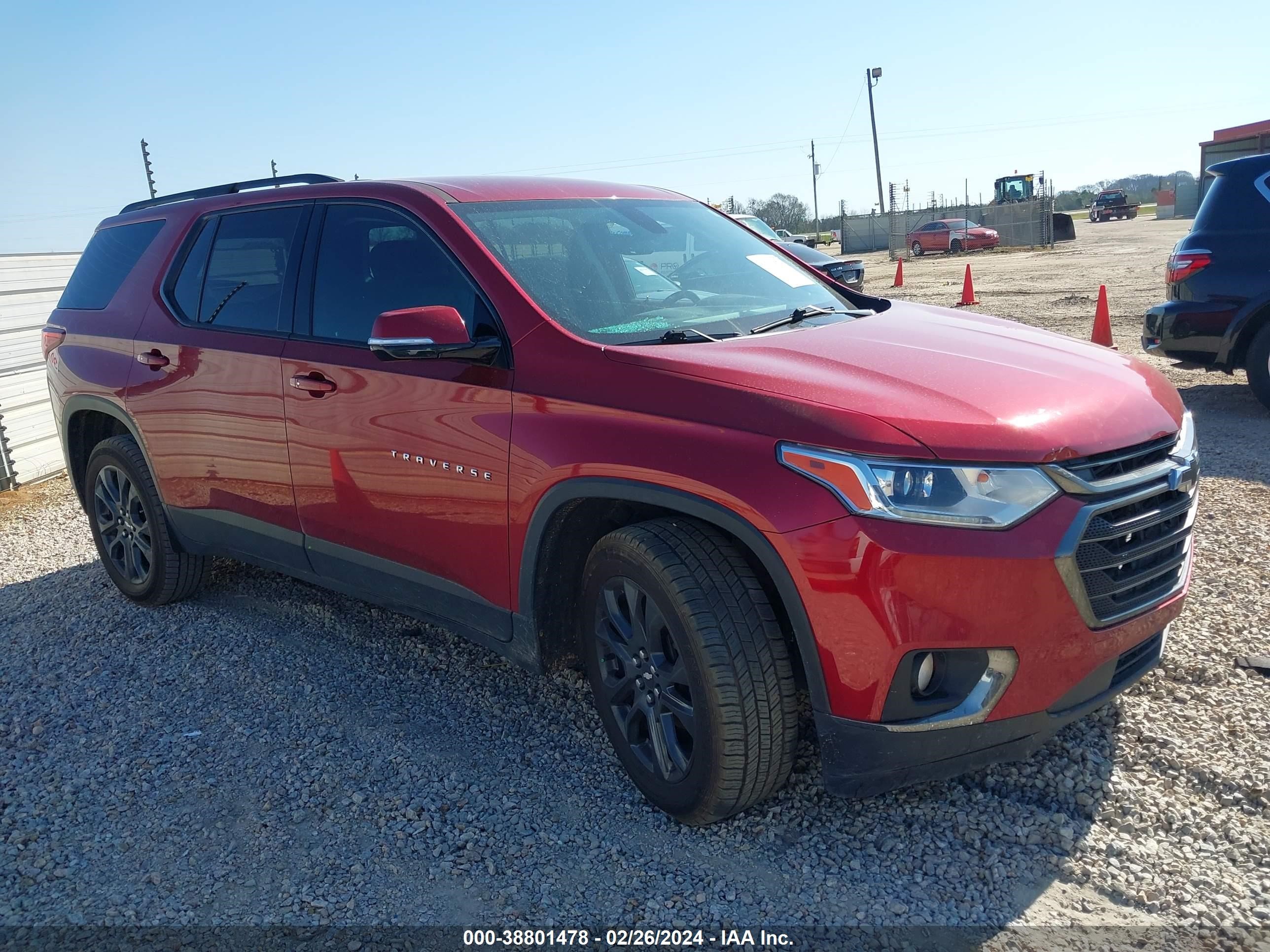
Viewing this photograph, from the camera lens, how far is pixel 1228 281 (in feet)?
24.3

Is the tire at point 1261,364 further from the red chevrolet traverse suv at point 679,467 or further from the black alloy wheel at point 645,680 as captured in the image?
the black alloy wheel at point 645,680

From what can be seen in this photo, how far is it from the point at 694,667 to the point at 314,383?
1.95 m

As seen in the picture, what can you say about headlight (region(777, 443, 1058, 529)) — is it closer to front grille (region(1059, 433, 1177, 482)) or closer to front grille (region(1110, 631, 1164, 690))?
front grille (region(1059, 433, 1177, 482))

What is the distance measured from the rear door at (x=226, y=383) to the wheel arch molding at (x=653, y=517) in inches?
54.0

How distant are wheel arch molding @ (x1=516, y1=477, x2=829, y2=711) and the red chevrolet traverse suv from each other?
0.01m

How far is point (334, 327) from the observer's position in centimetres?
387

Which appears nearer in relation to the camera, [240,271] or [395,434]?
[395,434]

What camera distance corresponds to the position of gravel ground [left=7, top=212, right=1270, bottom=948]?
2.69m

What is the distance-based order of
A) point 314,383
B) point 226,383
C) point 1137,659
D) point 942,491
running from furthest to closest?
point 226,383 → point 314,383 → point 1137,659 → point 942,491

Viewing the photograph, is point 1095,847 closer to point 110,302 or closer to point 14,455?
point 110,302

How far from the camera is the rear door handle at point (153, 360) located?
4.66m

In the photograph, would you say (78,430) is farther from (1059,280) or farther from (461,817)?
(1059,280)

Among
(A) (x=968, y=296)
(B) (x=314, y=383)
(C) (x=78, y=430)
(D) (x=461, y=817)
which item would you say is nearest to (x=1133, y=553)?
(D) (x=461, y=817)

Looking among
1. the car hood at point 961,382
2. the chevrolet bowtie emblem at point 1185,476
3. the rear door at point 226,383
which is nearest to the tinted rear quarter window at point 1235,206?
the car hood at point 961,382
